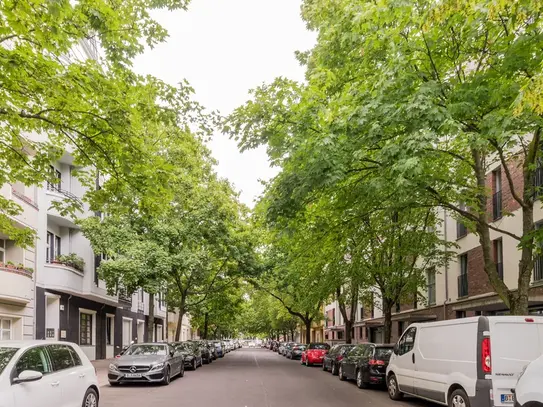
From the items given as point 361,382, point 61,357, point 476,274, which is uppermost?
point 476,274

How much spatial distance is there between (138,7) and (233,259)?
20739 millimetres

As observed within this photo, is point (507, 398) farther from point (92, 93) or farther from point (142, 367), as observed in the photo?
point (142, 367)

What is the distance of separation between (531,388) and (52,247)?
24.3 meters

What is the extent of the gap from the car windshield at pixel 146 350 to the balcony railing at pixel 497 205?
541 inches

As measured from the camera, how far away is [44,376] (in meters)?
8.23

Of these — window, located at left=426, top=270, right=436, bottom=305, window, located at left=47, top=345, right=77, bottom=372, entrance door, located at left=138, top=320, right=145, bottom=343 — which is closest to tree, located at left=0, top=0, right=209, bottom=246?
window, located at left=47, top=345, right=77, bottom=372

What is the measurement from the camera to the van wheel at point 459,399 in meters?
10.3

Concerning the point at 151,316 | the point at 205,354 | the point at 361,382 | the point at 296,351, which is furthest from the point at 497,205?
the point at 296,351

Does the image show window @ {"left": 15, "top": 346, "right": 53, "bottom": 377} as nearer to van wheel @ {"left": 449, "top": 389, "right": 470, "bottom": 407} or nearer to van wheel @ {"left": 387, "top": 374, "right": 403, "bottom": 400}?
van wheel @ {"left": 449, "top": 389, "right": 470, "bottom": 407}

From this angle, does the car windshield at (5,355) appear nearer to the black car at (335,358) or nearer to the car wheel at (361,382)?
the car wheel at (361,382)

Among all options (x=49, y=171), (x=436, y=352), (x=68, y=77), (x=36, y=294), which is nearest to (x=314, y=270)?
(x=36, y=294)

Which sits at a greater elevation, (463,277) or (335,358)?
(463,277)

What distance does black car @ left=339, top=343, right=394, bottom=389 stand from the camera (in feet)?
54.2

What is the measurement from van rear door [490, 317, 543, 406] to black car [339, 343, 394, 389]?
6905 millimetres
